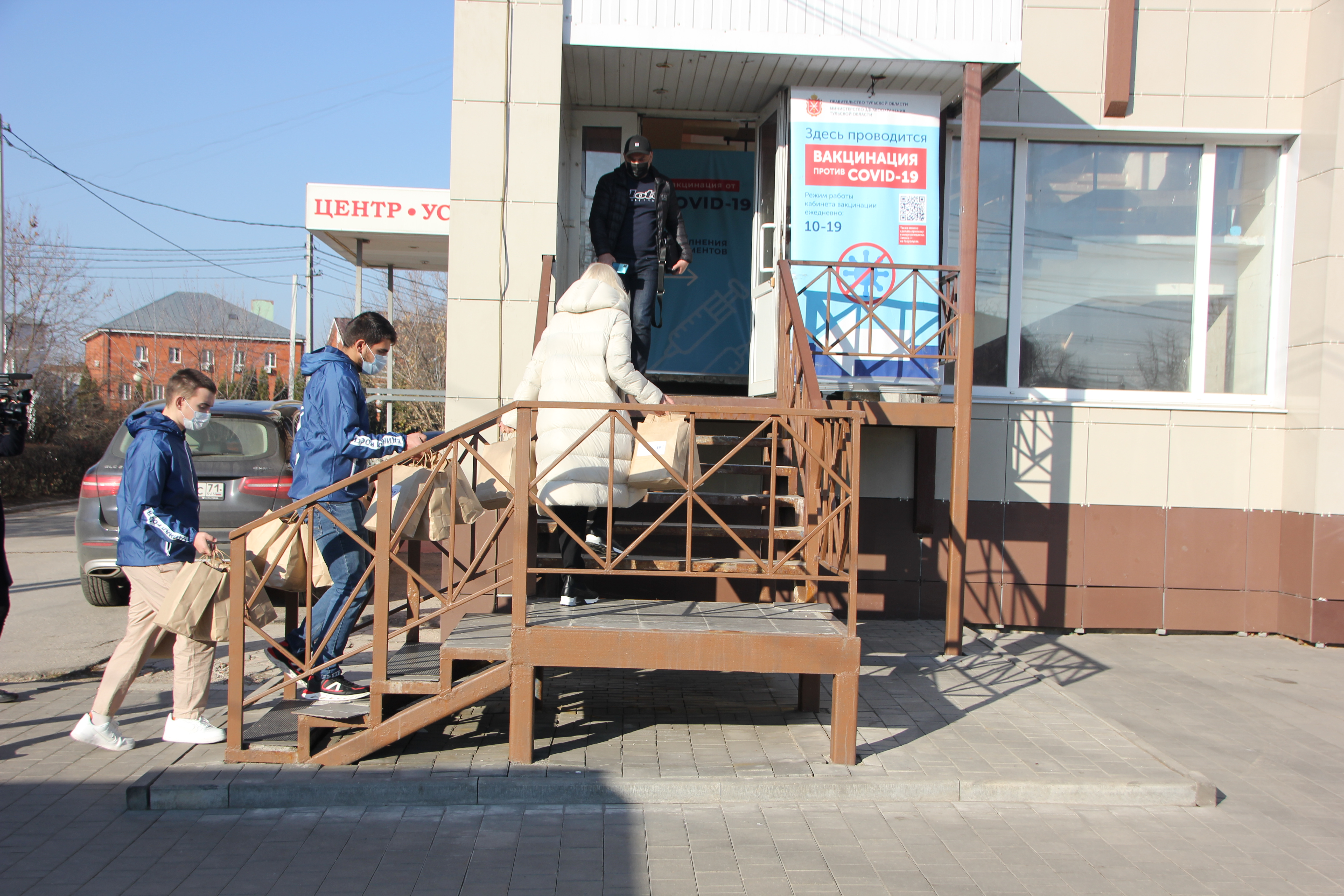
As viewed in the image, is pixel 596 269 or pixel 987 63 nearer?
pixel 596 269

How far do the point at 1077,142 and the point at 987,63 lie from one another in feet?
6.21

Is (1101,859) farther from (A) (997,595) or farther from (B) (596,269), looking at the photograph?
(A) (997,595)

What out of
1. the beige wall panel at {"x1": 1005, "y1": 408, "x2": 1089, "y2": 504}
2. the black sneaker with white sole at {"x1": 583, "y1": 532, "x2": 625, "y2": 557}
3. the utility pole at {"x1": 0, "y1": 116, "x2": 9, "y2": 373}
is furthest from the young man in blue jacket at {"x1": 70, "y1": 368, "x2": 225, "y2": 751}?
the utility pole at {"x1": 0, "y1": 116, "x2": 9, "y2": 373}

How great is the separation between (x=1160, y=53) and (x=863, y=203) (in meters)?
3.10

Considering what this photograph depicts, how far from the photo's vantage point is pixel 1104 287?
8.43 meters

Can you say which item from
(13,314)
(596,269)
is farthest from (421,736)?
(13,314)

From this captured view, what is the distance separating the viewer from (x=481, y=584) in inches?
264

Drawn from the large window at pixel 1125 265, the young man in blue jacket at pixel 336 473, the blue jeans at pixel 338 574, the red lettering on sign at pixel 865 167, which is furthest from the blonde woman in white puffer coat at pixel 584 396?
the large window at pixel 1125 265

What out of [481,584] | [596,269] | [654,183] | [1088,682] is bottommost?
[1088,682]

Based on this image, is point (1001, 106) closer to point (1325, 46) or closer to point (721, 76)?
point (721, 76)

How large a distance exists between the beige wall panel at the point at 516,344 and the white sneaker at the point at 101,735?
10.9ft

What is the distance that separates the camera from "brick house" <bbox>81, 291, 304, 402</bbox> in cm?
3088

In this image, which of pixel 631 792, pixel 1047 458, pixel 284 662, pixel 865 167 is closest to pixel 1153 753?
pixel 631 792

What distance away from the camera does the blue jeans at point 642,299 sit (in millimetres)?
6957
